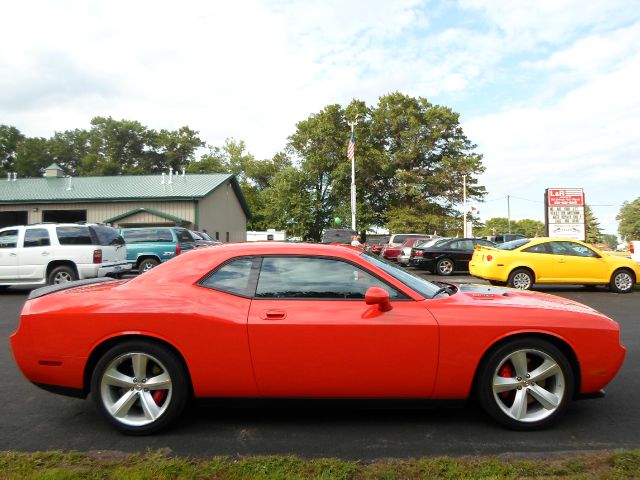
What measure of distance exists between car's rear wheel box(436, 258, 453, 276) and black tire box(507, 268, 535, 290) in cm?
503

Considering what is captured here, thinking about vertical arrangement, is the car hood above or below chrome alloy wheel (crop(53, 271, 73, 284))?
above

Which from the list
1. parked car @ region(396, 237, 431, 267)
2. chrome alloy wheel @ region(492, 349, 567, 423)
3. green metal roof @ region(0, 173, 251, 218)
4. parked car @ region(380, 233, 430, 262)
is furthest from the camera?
green metal roof @ region(0, 173, 251, 218)

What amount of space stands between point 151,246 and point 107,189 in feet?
60.4

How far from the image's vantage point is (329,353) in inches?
138

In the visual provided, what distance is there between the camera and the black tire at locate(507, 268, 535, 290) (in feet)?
41.5

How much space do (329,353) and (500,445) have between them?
131 centimetres

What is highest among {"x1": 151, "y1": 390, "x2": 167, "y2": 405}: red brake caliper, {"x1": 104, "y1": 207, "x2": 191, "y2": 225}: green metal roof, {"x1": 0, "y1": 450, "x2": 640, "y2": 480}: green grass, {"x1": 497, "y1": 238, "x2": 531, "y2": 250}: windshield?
{"x1": 104, "y1": 207, "x2": 191, "y2": 225}: green metal roof

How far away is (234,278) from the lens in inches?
149

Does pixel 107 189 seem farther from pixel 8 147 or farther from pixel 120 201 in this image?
pixel 8 147

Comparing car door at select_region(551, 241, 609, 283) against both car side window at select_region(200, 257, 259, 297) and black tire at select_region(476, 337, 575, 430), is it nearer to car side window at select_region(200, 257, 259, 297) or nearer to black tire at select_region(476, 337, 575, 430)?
black tire at select_region(476, 337, 575, 430)

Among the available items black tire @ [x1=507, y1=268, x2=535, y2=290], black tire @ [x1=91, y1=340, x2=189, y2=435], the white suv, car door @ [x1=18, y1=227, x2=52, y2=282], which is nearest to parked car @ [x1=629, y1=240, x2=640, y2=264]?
black tire @ [x1=507, y1=268, x2=535, y2=290]

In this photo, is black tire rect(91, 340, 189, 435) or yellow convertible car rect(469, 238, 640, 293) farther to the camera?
yellow convertible car rect(469, 238, 640, 293)

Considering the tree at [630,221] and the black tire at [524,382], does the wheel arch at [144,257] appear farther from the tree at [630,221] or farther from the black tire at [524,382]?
the tree at [630,221]

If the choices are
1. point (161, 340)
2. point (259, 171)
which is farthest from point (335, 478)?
point (259, 171)
